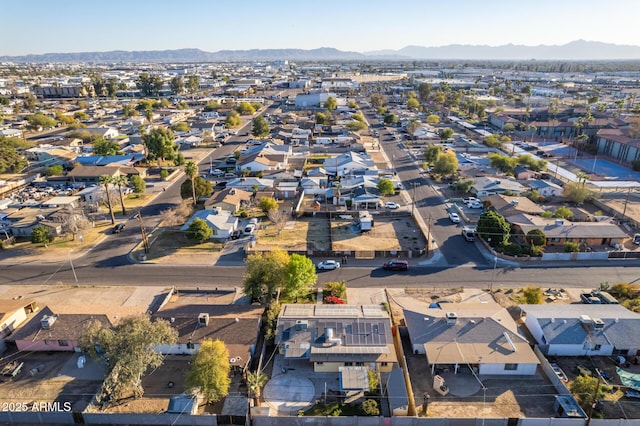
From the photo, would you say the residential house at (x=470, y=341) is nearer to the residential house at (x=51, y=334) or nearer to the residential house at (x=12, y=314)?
the residential house at (x=51, y=334)

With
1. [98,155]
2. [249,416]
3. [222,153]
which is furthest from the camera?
[222,153]

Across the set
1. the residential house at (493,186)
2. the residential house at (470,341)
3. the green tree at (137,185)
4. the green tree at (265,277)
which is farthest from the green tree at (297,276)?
the green tree at (137,185)

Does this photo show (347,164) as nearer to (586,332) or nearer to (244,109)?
(586,332)

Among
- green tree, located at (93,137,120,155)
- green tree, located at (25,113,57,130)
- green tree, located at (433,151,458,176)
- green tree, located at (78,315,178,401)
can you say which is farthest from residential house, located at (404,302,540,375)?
green tree, located at (25,113,57,130)

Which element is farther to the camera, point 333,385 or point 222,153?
point 222,153

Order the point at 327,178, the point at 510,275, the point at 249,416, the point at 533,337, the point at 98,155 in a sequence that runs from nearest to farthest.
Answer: the point at 249,416, the point at 533,337, the point at 510,275, the point at 327,178, the point at 98,155

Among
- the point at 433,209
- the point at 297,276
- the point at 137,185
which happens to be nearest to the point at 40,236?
the point at 137,185

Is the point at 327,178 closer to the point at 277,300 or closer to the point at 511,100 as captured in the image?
the point at 277,300

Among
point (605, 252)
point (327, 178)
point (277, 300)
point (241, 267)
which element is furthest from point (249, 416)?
point (327, 178)
